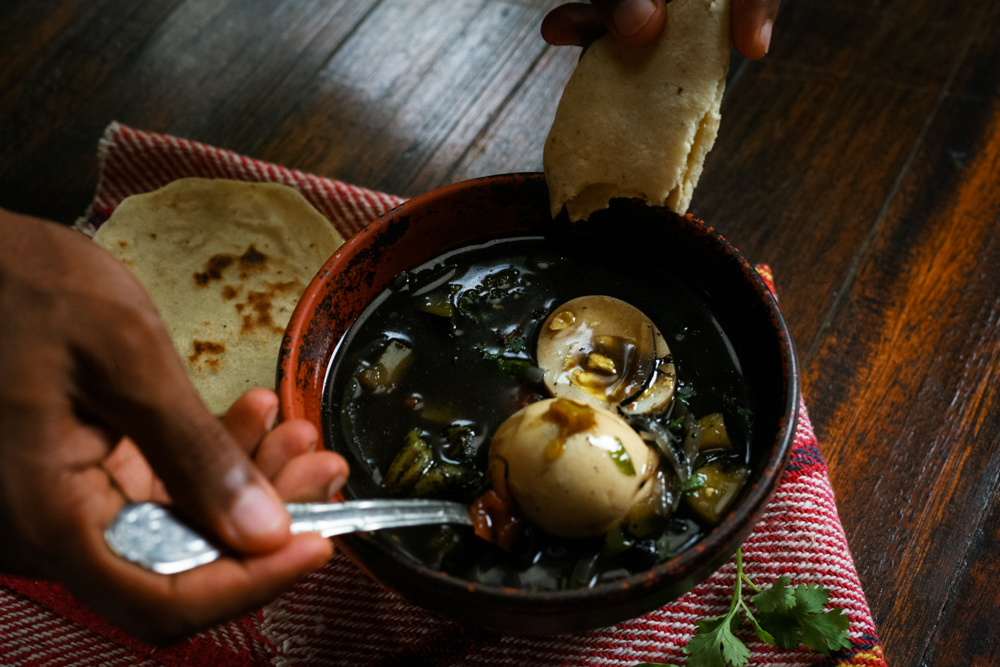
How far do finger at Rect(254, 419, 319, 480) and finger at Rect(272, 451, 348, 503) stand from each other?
48 millimetres

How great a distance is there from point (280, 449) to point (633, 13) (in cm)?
91

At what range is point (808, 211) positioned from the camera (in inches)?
78.3

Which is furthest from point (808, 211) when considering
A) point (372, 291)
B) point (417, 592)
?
point (417, 592)

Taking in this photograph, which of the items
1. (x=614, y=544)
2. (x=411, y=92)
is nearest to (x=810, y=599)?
(x=614, y=544)

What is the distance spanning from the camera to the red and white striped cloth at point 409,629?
1.34m

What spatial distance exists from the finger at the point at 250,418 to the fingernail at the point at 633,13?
846 millimetres

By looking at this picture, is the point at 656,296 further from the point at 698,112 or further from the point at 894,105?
the point at 894,105

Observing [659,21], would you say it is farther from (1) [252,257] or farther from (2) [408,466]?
(1) [252,257]

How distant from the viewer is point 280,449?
1.09 meters

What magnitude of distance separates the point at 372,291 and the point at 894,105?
65.6 inches

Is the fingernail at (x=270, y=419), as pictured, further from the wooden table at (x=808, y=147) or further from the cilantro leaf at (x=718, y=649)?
the wooden table at (x=808, y=147)

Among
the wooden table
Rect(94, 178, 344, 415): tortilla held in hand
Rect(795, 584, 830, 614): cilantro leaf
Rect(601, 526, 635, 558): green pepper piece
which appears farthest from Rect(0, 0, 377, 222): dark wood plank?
Rect(795, 584, 830, 614): cilantro leaf

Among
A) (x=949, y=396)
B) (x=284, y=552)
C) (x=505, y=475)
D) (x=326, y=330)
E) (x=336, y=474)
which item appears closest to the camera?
(x=284, y=552)

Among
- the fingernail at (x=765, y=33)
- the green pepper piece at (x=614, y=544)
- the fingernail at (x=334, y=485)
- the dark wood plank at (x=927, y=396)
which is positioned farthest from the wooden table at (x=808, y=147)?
the fingernail at (x=334, y=485)
